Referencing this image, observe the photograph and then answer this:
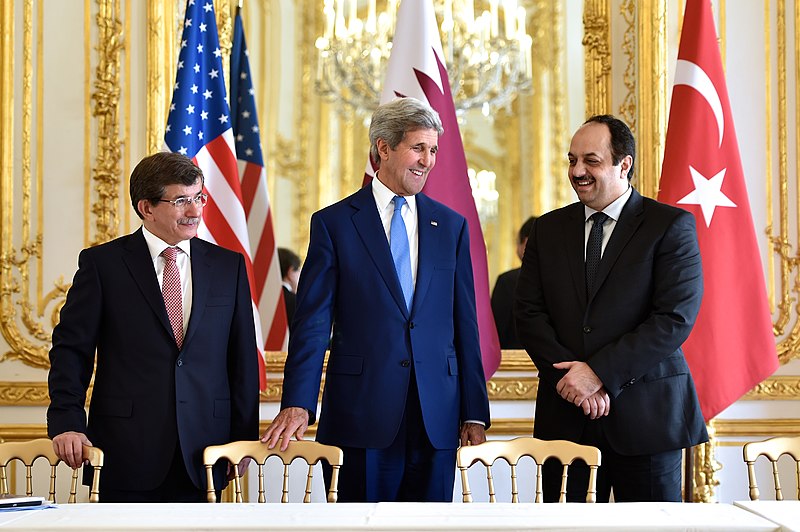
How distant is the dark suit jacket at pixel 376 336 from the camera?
3189mm

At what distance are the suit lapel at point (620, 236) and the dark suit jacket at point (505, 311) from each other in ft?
5.55

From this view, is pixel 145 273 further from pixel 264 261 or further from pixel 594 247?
pixel 264 261

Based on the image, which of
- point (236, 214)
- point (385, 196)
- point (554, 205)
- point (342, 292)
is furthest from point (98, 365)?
point (554, 205)

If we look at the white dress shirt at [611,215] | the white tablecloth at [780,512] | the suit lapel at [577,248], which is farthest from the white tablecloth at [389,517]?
the white dress shirt at [611,215]

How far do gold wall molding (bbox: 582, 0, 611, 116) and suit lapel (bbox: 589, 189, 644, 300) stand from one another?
1726 millimetres

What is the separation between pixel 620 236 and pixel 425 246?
2.15ft

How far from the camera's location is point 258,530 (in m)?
2.23

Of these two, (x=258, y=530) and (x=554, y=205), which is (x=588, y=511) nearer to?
(x=258, y=530)

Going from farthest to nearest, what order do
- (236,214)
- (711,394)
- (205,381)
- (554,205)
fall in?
1. (554,205)
2. (236,214)
3. (711,394)
4. (205,381)

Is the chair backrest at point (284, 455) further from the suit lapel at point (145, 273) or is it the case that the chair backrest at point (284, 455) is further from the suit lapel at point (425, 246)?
the suit lapel at point (425, 246)

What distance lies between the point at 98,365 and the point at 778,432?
3.23m

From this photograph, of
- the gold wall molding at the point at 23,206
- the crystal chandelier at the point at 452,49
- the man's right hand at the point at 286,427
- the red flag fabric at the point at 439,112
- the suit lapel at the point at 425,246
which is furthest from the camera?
the crystal chandelier at the point at 452,49

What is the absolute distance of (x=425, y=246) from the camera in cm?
330

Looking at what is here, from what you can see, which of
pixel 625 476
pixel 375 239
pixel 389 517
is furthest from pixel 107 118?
pixel 389 517
